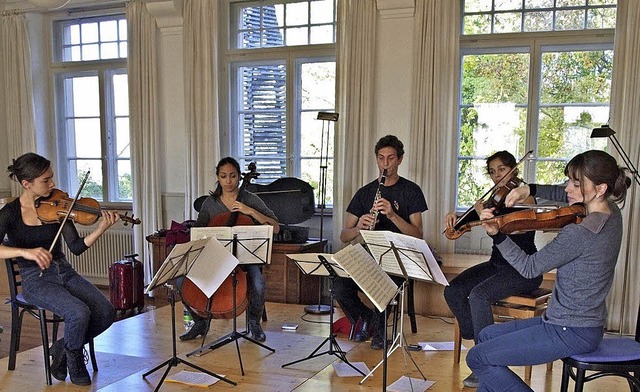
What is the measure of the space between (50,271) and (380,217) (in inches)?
77.7

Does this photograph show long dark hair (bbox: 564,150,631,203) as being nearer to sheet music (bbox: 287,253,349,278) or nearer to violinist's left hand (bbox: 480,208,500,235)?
violinist's left hand (bbox: 480,208,500,235)

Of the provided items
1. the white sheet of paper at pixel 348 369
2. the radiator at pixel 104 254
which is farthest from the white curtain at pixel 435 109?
the radiator at pixel 104 254

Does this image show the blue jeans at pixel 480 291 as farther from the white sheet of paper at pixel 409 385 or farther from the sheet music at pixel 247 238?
the sheet music at pixel 247 238

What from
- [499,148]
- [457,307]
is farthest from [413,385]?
[499,148]

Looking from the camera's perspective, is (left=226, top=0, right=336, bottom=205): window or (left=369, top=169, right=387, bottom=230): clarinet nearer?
(left=369, top=169, right=387, bottom=230): clarinet

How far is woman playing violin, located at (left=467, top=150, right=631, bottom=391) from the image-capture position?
213cm

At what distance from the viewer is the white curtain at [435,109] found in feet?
14.6

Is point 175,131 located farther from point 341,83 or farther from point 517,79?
point 517,79

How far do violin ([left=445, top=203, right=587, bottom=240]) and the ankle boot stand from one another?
2118 millimetres

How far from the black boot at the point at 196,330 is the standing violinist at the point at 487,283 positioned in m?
1.62

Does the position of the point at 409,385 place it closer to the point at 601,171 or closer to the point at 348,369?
the point at 348,369

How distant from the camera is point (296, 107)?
5.30 metres

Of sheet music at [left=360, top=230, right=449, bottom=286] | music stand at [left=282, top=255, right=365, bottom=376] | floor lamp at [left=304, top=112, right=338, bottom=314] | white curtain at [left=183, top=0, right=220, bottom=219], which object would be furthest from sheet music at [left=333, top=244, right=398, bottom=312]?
white curtain at [left=183, top=0, right=220, bottom=219]

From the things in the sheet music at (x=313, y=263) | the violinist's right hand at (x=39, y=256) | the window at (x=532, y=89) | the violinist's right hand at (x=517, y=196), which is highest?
the window at (x=532, y=89)
